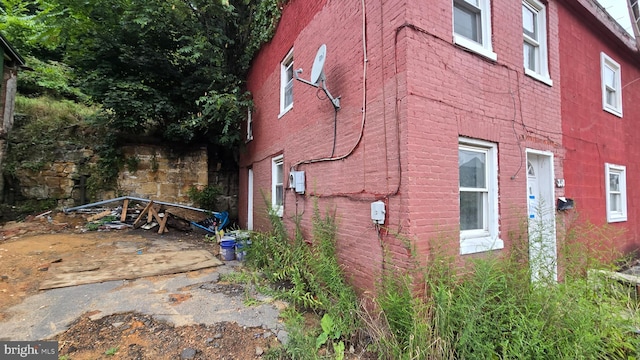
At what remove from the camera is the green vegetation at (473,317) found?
261 centimetres

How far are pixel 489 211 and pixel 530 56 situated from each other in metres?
3.20

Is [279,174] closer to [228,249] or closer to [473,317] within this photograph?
[228,249]

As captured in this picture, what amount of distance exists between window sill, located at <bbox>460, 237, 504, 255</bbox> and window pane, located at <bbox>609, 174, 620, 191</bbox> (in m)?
5.36

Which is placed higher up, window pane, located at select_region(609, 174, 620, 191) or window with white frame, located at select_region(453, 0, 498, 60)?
window with white frame, located at select_region(453, 0, 498, 60)

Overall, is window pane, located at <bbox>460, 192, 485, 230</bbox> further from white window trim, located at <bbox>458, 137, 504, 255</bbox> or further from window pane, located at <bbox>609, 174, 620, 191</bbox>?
window pane, located at <bbox>609, 174, 620, 191</bbox>

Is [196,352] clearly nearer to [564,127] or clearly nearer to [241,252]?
[241,252]

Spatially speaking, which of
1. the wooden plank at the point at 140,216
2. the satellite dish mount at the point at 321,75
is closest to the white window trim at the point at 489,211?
the satellite dish mount at the point at 321,75

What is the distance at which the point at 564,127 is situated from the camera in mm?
5273

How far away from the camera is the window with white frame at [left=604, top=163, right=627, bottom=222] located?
6.64 metres

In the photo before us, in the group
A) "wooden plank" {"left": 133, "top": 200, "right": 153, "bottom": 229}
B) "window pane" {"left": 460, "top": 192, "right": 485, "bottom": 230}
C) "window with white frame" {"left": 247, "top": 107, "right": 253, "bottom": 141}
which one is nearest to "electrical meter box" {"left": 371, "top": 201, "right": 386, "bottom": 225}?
"window pane" {"left": 460, "top": 192, "right": 485, "bottom": 230}

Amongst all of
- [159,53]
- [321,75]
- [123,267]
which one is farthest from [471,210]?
[159,53]

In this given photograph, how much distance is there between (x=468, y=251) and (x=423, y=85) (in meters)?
2.20

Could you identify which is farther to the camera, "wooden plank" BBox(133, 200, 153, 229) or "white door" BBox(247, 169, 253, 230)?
"white door" BBox(247, 169, 253, 230)

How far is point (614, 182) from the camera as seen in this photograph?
6.90 metres
